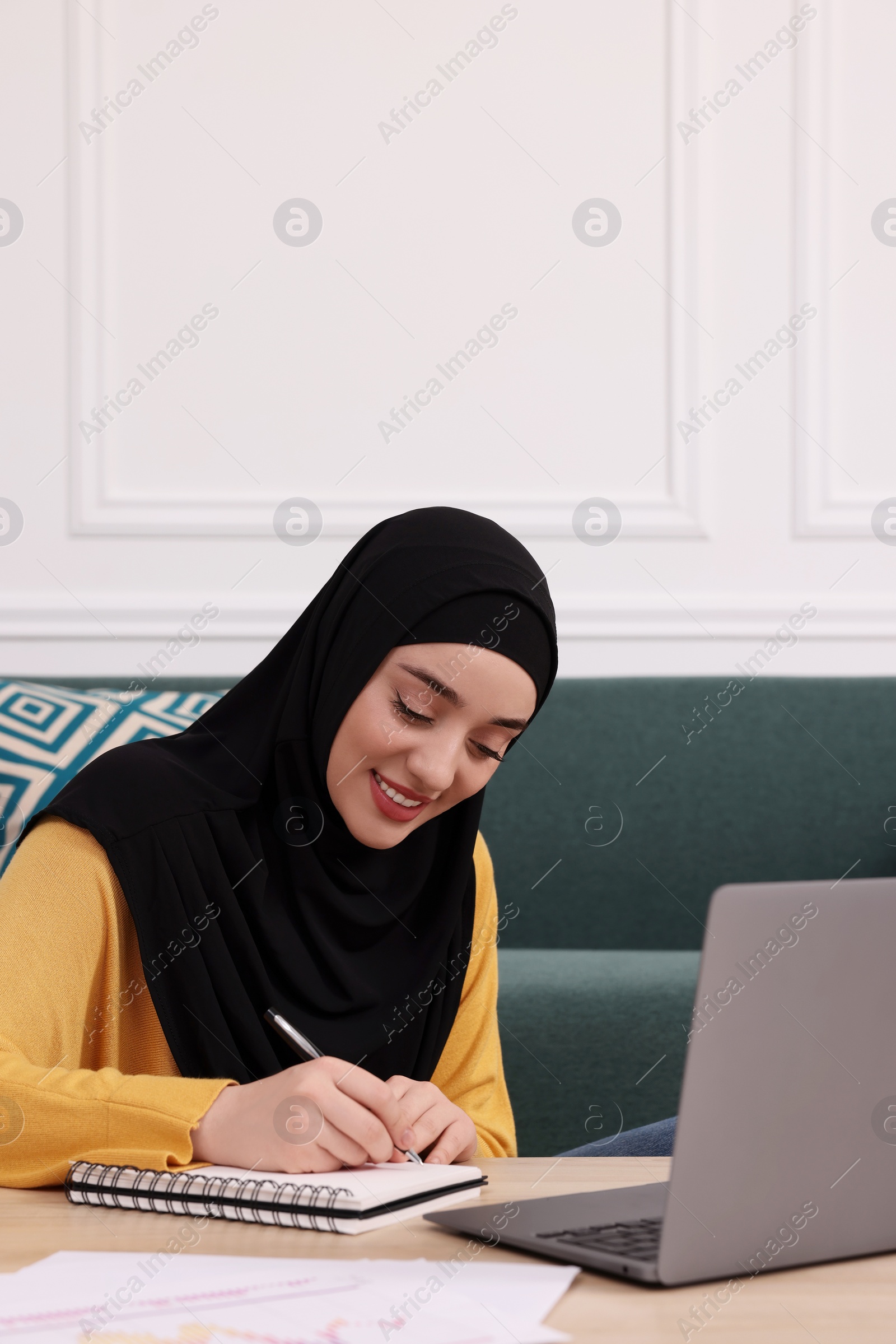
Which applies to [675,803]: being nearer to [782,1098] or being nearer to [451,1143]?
[451,1143]

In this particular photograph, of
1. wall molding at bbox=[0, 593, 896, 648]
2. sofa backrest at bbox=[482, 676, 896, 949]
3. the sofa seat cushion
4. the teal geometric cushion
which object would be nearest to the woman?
the sofa seat cushion

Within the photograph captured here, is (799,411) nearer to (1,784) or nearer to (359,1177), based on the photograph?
(1,784)

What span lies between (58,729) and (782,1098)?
1.53 meters

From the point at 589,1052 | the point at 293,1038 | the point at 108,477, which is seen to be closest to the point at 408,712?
the point at 293,1038

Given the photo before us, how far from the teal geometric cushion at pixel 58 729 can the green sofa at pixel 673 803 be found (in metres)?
0.21

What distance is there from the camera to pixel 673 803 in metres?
2.16

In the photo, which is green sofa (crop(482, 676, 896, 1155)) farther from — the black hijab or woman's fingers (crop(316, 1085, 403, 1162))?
woman's fingers (crop(316, 1085, 403, 1162))

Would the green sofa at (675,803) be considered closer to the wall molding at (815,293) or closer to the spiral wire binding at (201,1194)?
the wall molding at (815,293)

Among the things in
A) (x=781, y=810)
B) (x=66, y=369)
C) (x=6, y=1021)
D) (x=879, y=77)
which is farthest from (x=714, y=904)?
(x=879, y=77)

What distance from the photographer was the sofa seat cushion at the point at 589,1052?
1734 mm

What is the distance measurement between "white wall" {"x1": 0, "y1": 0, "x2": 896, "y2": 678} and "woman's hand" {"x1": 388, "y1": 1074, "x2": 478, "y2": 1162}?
1.40 m

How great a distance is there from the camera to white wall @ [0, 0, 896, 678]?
2293mm

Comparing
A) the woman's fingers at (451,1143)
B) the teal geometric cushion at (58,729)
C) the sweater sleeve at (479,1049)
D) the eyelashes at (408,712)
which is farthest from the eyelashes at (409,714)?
the teal geometric cushion at (58,729)

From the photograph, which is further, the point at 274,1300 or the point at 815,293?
the point at 815,293
